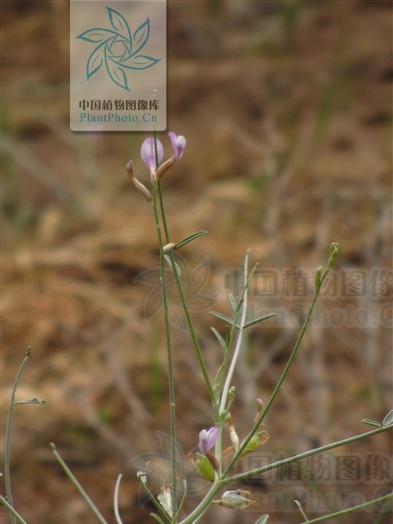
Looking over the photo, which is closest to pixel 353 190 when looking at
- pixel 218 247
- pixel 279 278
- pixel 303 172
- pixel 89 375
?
pixel 303 172

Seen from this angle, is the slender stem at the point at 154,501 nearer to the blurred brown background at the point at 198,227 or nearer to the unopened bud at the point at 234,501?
the unopened bud at the point at 234,501

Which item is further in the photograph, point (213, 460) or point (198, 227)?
point (198, 227)

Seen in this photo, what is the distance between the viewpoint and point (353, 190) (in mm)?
2428

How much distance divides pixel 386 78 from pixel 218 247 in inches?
54.6

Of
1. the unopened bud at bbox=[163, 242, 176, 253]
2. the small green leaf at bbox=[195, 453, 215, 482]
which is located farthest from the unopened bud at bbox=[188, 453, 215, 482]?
the unopened bud at bbox=[163, 242, 176, 253]

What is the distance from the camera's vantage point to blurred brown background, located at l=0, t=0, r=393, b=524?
1.60 metres

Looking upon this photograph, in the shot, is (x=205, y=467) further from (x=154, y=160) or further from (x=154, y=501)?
(x=154, y=160)

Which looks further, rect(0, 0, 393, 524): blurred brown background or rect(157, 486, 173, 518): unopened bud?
rect(0, 0, 393, 524): blurred brown background

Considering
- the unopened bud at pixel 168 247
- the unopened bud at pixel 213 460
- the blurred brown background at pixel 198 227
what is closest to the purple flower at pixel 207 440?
the unopened bud at pixel 213 460

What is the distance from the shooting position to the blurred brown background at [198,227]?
1.60 metres

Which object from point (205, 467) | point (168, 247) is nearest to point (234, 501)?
point (205, 467)

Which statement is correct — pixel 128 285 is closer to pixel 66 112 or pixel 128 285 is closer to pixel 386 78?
pixel 66 112

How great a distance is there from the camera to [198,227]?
90.0 inches

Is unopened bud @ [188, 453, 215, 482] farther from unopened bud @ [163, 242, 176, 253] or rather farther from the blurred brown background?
the blurred brown background
